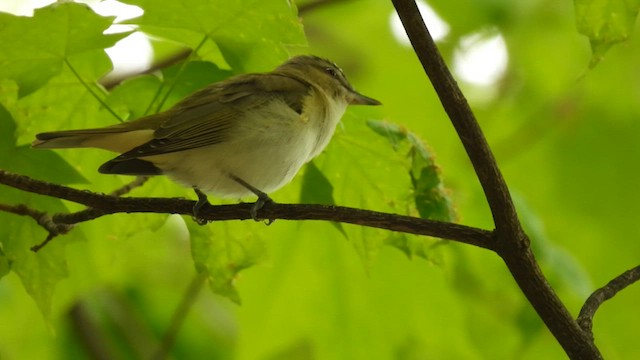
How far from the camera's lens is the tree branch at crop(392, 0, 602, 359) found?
5.36 ft

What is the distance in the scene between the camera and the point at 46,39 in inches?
81.1

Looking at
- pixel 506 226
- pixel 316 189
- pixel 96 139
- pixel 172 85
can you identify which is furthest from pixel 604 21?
pixel 96 139

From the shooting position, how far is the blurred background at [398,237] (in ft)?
8.04

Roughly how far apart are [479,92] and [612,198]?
87 centimetres

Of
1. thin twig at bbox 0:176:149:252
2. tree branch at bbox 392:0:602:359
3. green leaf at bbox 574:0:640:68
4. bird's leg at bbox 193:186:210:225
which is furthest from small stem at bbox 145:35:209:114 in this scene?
green leaf at bbox 574:0:640:68

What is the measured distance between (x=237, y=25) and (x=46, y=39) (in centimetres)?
48

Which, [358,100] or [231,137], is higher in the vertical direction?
[358,100]

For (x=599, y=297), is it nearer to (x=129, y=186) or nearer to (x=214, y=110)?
(x=214, y=110)

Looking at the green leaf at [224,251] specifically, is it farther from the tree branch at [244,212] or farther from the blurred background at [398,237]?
the tree branch at [244,212]

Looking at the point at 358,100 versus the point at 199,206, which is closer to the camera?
the point at 199,206

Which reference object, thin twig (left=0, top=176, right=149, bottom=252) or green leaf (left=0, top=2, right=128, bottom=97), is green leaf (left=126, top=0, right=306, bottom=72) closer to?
green leaf (left=0, top=2, right=128, bottom=97)

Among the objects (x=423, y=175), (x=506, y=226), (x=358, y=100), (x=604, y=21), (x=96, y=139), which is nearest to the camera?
(x=506, y=226)

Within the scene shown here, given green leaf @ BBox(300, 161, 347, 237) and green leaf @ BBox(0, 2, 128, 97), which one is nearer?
green leaf @ BBox(0, 2, 128, 97)

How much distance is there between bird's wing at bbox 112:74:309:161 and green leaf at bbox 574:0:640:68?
3.03ft
